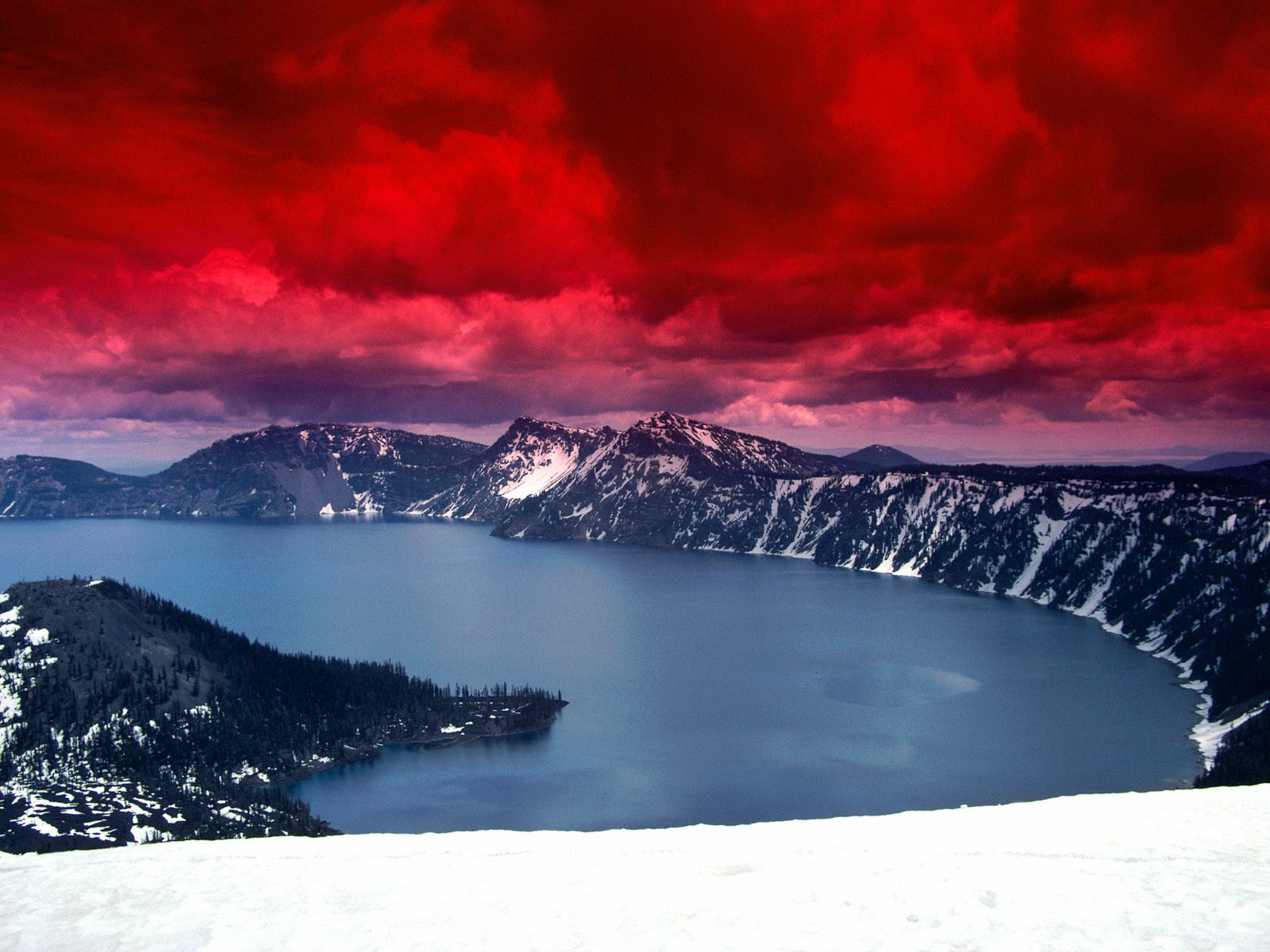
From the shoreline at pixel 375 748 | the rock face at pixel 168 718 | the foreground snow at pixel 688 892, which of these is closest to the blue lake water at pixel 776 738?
the shoreline at pixel 375 748

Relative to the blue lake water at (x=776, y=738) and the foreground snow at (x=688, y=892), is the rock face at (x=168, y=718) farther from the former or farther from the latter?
the foreground snow at (x=688, y=892)

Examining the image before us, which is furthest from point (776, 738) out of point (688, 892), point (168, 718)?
point (688, 892)

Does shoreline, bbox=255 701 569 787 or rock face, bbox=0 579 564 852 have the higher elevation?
rock face, bbox=0 579 564 852

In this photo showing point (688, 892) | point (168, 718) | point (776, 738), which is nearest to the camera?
point (688, 892)

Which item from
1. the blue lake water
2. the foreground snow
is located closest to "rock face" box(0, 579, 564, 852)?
the blue lake water

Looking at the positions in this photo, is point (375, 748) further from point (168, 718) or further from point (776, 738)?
point (776, 738)

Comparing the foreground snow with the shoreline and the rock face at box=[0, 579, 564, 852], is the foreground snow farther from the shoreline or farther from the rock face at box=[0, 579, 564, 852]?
the shoreline
